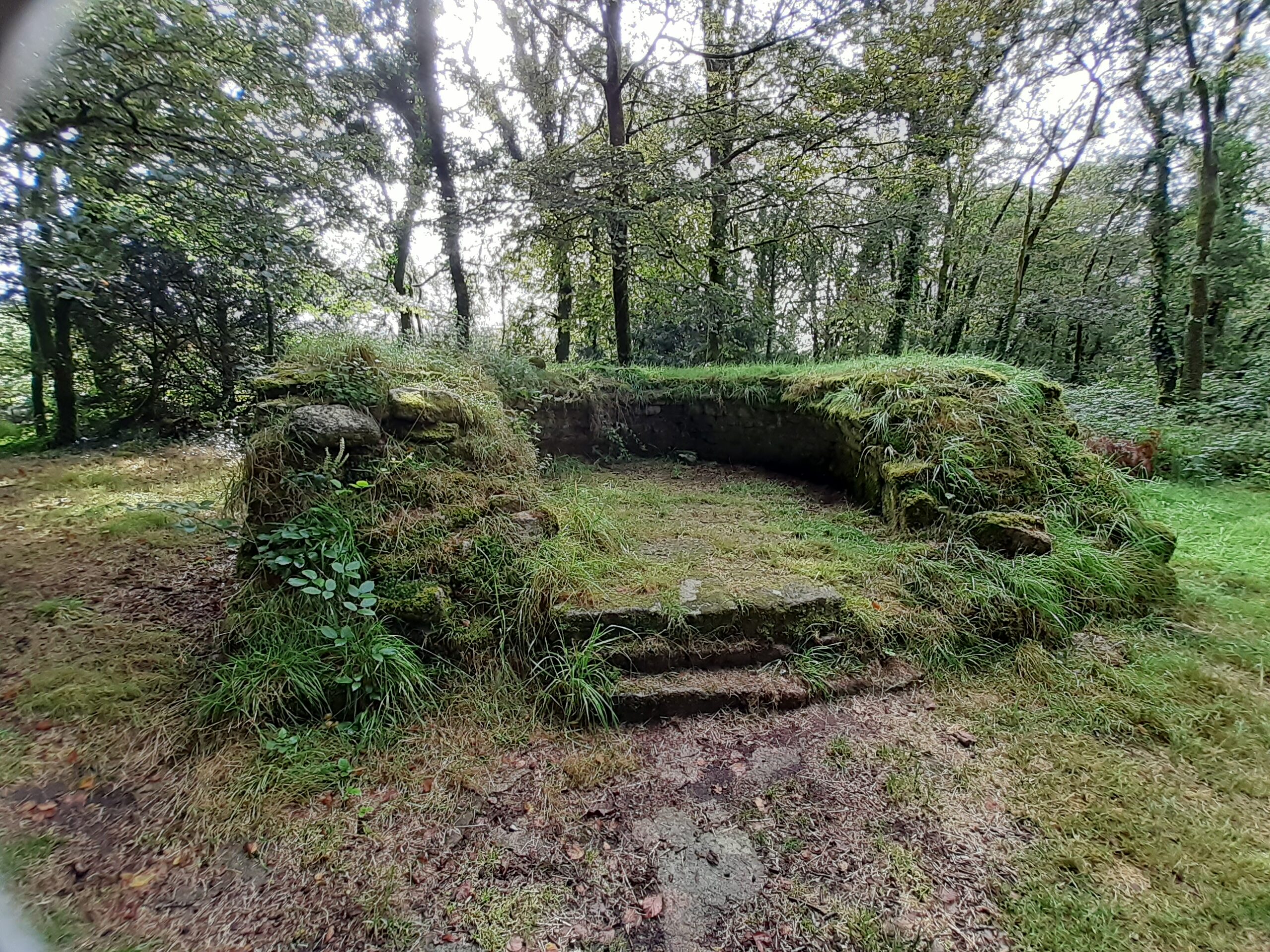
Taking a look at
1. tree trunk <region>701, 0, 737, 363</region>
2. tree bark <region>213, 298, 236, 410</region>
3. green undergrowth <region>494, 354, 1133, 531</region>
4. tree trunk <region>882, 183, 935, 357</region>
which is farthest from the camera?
tree trunk <region>882, 183, 935, 357</region>

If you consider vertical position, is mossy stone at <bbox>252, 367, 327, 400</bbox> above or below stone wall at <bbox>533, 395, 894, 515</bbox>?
above

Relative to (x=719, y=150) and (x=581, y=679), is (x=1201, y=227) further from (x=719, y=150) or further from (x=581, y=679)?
(x=581, y=679)

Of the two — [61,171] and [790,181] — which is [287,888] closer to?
[61,171]

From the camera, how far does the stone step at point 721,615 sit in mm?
2094

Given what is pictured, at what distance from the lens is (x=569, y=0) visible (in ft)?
18.5

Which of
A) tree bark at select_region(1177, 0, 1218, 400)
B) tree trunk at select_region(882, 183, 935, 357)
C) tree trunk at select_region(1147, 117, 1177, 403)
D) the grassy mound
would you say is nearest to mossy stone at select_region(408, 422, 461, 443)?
the grassy mound

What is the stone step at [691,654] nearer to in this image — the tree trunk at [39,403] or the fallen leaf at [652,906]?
the fallen leaf at [652,906]

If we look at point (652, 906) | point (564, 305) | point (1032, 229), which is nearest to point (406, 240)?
point (564, 305)

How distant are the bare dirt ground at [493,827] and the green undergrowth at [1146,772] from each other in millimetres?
122

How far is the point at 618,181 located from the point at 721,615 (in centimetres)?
436

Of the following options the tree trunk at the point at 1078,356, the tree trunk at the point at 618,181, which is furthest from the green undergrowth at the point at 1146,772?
the tree trunk at the point at 1078,356

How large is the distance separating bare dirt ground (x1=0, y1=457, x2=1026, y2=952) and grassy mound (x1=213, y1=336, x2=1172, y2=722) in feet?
0.88

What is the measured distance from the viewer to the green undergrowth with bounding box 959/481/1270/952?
47.4 inches

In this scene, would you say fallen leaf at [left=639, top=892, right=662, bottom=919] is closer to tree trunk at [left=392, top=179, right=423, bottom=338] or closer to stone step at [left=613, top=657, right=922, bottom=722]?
stone step at [left=613, top=657, right=922, bottom=722]
